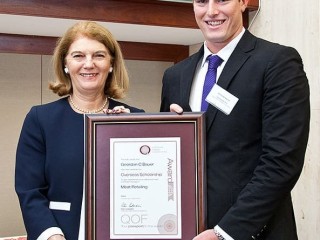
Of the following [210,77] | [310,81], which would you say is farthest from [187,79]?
[310,81]

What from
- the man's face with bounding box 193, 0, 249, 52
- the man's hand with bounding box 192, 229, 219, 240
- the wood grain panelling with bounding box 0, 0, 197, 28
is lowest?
the man's hand with bounding box 192, 229, 219, 240

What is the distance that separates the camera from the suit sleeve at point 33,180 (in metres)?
1.41

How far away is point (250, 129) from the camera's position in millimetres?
1251

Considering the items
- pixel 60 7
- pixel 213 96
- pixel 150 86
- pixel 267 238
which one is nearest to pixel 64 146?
pixel 213 96

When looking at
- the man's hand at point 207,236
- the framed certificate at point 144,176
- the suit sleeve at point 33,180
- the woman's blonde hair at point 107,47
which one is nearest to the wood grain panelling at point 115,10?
the woman's blonde hair at point 107,47

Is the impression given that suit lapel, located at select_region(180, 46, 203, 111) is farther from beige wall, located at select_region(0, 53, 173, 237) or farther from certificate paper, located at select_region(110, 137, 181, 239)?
beige wall, located at select_region(0, 53, 173, 237)

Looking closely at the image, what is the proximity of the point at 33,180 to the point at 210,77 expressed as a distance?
0.67m

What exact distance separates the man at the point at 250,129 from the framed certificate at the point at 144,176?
0.05 meters

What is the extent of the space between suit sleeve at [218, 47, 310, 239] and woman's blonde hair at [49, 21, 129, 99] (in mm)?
636

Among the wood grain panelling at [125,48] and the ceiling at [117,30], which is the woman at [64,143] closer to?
the ceiling at [117,30]

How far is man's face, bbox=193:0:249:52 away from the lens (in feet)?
4.39

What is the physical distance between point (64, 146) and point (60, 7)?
3.73 ft

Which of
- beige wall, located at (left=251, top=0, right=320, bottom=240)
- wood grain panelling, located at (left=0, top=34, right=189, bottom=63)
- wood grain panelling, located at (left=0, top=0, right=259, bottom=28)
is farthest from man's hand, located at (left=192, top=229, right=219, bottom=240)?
wood grain panelling, located at (left=0, top=34, right=189, bottom=63)

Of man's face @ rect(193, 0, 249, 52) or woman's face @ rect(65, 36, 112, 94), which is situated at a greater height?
man's face @ rect(193, 0, 249, 52)
